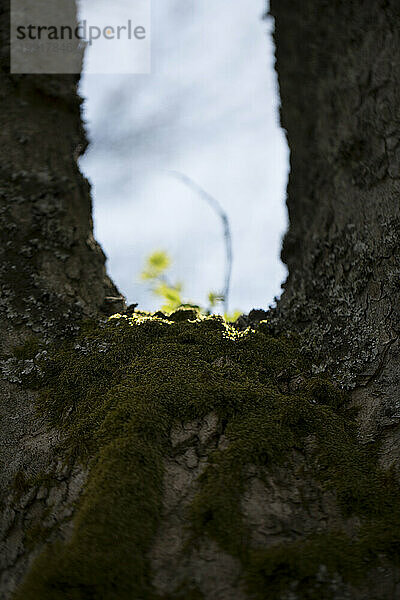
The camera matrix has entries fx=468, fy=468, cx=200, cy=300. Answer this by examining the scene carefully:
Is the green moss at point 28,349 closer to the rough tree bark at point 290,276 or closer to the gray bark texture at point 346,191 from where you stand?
the rough tree bark at point 290,276

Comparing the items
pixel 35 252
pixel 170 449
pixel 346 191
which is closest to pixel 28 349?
pixel 35 252

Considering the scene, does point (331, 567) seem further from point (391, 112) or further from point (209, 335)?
point (391, 112)

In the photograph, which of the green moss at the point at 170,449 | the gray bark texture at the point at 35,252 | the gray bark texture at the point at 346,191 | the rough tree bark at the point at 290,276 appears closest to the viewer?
the green moss at the point at 170,449

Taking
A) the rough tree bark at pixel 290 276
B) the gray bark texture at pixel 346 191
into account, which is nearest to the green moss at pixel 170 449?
the rough tree bark at pixel 290 276

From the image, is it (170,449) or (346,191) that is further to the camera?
(346,191)

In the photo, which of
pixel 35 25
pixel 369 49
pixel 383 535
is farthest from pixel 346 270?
Result: pixel 35 25

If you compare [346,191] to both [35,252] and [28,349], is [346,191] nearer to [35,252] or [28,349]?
[35,252]

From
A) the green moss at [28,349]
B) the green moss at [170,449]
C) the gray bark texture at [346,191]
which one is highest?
the gray bark texture at [346,191]
